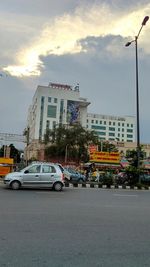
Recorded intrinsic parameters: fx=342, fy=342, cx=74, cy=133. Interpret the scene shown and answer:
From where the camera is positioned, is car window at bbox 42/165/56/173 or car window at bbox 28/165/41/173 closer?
car window at bbox 28/165/41/173

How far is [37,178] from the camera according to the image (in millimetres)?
20016

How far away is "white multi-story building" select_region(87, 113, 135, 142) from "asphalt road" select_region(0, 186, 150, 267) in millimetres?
158109

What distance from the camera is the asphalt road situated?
565 cm

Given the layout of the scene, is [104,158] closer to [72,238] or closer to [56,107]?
[72,238]

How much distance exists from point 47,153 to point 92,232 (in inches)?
2696

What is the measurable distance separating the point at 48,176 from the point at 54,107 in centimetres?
13240

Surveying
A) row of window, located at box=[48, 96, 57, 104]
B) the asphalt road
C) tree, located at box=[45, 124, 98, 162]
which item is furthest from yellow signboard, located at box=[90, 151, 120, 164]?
row of window, located at box=[48, 96, 57, 104]

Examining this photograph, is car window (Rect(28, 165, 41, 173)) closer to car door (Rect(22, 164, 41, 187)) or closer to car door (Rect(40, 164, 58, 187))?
car door (Rect(22, 164, 41, 187))

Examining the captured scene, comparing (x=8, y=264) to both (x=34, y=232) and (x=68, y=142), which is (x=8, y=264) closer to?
(x=34, y=232)

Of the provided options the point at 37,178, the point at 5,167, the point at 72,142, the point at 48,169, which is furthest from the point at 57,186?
the point at 72,142

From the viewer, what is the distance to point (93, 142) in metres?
75.5

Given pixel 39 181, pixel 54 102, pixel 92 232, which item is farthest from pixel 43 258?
pixel 54 102

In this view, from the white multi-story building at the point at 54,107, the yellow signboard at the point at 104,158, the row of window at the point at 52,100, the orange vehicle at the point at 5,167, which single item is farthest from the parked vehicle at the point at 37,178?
the row of window at the point at 52,100

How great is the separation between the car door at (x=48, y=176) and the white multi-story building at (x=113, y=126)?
14793 cm
